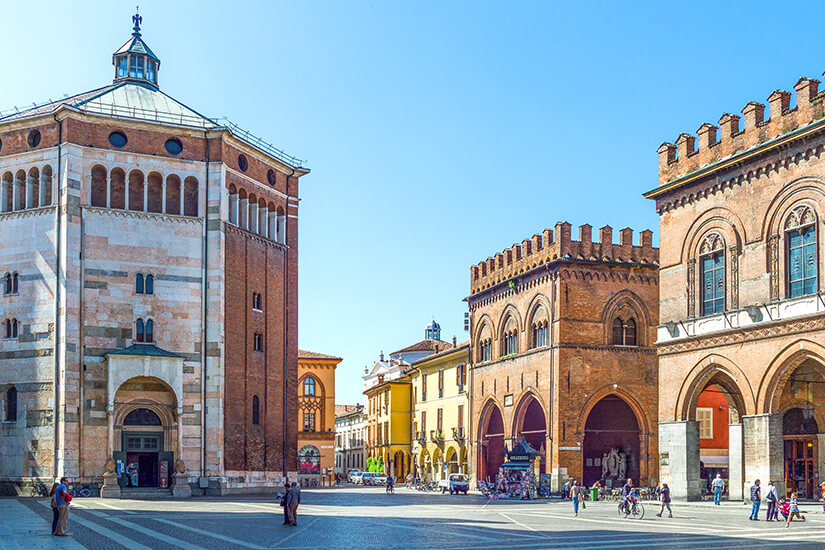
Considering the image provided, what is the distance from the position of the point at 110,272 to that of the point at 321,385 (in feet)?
142

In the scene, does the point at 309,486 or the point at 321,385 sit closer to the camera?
the point at 309,486

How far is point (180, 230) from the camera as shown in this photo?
47281 mm

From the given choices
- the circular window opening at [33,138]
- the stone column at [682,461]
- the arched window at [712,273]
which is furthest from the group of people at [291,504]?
the circular window opening at [33,138]

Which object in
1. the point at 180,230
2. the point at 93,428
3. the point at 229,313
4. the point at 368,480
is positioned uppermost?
the point at 180,230

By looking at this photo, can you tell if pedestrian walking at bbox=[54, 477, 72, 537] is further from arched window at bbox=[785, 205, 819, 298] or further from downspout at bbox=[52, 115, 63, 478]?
arched window at bbox=[785, 205, 819, 298]

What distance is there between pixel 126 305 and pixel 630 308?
25.0 m

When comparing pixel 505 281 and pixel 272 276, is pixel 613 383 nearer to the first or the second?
pixel 505 281

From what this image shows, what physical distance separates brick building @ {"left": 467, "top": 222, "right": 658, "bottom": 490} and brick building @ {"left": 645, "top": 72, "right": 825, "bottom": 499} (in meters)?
11.1

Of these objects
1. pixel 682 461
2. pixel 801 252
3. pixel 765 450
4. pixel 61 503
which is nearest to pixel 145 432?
pixel 61 503

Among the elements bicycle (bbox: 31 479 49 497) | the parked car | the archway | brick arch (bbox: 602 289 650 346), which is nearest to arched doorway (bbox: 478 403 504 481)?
the parked car

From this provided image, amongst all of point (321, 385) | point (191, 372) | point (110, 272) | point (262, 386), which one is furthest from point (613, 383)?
point (321, 385)

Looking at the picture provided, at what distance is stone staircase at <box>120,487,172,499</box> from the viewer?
43.2 m

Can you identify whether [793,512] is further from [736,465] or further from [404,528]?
[404,528]

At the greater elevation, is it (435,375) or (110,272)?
(110,272)
